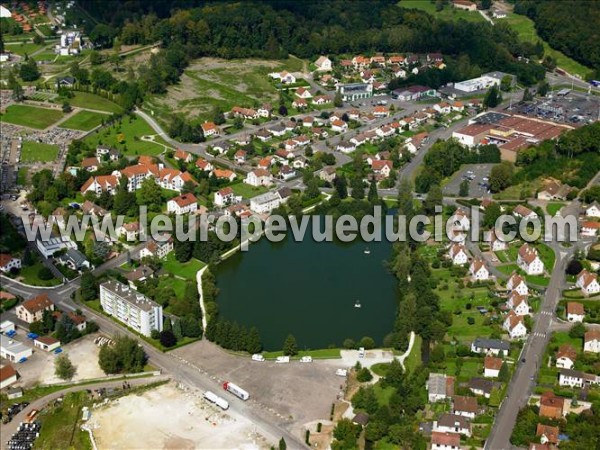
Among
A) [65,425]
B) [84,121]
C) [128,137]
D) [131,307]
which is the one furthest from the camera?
[84,121]

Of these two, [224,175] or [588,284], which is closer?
[588,284]

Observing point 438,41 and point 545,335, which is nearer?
point 545,335

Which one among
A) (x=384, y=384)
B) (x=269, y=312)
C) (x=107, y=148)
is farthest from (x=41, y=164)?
(x=384, y=384)

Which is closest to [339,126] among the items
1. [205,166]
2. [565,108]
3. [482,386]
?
[205,166]

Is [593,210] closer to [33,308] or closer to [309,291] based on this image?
[309,291]

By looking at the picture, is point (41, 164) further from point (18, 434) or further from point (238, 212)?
point (18, 434)

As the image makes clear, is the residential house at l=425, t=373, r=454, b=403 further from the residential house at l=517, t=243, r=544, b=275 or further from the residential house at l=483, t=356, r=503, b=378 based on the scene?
the residential house at l=517, t=243, r=544, b=275

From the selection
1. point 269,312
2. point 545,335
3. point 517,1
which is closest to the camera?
point 545,335
